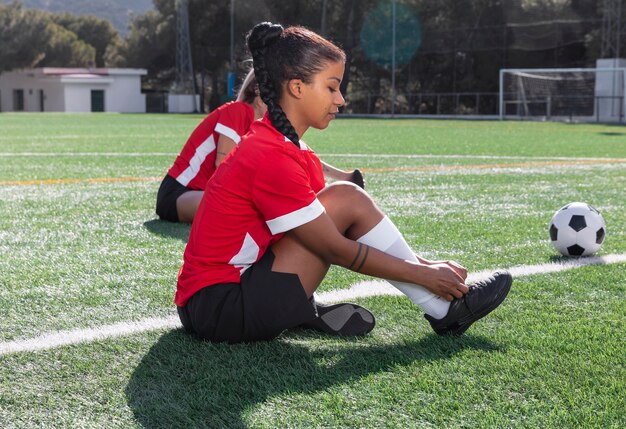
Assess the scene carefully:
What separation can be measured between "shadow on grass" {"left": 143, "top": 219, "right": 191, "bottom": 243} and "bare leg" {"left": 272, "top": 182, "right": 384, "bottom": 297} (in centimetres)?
250

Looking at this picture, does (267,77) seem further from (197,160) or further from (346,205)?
(197,160)

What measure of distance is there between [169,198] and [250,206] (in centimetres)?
326

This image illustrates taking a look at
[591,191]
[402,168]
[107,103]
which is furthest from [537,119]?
[107,103]

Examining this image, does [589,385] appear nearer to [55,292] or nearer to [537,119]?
[55,292]

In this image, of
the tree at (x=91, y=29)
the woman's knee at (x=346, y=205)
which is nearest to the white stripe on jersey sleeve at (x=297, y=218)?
the woman's knee at (x=346, y=205)

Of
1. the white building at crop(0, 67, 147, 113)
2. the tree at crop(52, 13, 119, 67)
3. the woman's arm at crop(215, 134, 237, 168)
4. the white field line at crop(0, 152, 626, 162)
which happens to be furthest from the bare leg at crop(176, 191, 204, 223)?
the tree at crop(52, 13, 119, 67)

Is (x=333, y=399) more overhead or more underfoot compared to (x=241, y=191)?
more underfoot

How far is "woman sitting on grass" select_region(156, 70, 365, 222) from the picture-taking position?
19.3 ft

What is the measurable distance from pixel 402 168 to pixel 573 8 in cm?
3469

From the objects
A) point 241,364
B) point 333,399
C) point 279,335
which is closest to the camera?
point 333,399

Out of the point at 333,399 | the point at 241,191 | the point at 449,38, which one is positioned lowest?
the point at 333,399

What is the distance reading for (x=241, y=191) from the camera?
115 inches

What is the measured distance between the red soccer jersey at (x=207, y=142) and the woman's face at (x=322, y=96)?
2931 millimetres

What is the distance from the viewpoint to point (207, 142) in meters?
6.14
